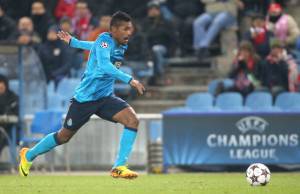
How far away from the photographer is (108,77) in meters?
12.4

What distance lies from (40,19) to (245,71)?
549 centimetres

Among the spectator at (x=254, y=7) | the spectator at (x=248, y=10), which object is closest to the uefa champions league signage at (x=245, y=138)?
the spectator at (x=248, y=10)

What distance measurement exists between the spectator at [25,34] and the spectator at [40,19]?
1.55ft

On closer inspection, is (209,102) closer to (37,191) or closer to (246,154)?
(246,154)

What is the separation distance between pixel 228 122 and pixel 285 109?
1232 mm

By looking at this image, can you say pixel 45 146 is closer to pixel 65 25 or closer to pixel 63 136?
pixel 63 136

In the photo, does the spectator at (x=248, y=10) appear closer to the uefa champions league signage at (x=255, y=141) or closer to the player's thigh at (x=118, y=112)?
the uefa champions league signage at (x=255, y=141)

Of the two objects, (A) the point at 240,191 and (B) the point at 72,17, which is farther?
(B) the point at 72,17

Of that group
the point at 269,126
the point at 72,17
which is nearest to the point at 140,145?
the point at 269,126

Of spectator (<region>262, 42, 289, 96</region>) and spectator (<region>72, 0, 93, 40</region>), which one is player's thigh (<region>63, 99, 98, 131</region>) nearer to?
spectator (<region>262, 42, 289, 96</region>)

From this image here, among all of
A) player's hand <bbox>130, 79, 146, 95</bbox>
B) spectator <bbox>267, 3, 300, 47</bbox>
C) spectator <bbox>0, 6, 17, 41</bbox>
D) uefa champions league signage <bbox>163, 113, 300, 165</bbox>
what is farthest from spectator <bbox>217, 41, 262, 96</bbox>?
player's hand <bbox>130, 79, 146, 95</bbox>

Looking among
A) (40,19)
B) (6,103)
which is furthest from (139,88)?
(40,19)

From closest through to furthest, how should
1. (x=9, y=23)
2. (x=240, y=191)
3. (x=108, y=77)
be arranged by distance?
(x=240, y=191), (x=108, y=77), (x=9, y=23)

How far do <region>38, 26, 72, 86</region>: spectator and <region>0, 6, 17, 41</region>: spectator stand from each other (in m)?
1.03
